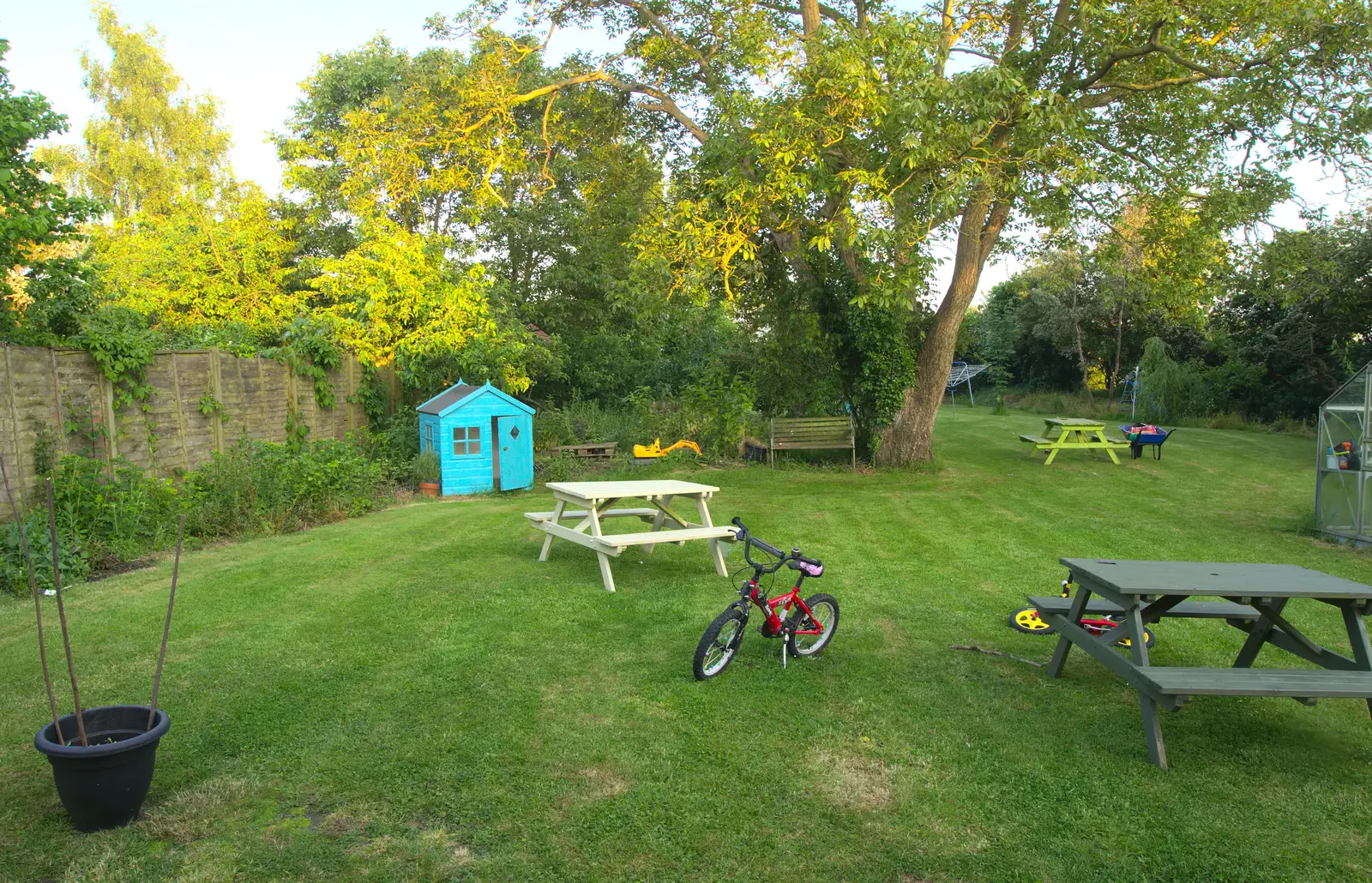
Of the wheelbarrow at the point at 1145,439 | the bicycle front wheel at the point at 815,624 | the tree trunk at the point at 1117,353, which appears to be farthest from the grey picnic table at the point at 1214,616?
the tree trunk at the point at 1117,353

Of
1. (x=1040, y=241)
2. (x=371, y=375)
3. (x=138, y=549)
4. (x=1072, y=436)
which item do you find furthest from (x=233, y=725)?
(x=1072, y=436)

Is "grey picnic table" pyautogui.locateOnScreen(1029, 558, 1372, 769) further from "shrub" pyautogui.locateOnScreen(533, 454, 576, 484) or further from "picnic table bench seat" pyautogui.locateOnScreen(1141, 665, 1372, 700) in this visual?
"shrub" pyautogui.locateOnScreen(533, 454, 576, 484)

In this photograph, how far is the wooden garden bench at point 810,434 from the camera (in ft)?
47.5

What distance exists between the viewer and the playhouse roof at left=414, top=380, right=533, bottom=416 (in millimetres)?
11555

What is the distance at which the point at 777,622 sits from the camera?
5180mm

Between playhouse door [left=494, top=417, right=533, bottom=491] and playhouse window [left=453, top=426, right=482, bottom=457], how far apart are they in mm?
267

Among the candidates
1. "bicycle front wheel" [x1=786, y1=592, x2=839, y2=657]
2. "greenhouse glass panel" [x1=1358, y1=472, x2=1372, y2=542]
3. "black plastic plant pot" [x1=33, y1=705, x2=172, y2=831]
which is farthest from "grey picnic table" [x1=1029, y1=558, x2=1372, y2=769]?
"greenhouse glass panel" [x1=1358, y1=472, x2=1372, y2=542]

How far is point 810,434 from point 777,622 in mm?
9580

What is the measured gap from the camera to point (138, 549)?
24.6 feet

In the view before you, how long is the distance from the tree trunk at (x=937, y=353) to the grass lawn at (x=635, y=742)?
24.2 feet

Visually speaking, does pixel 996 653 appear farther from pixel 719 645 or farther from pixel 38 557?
pixel 38 557

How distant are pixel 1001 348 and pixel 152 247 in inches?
1091

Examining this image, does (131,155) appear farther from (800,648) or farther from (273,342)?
(800,648)

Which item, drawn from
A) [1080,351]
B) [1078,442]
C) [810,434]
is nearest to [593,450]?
[810,434]
